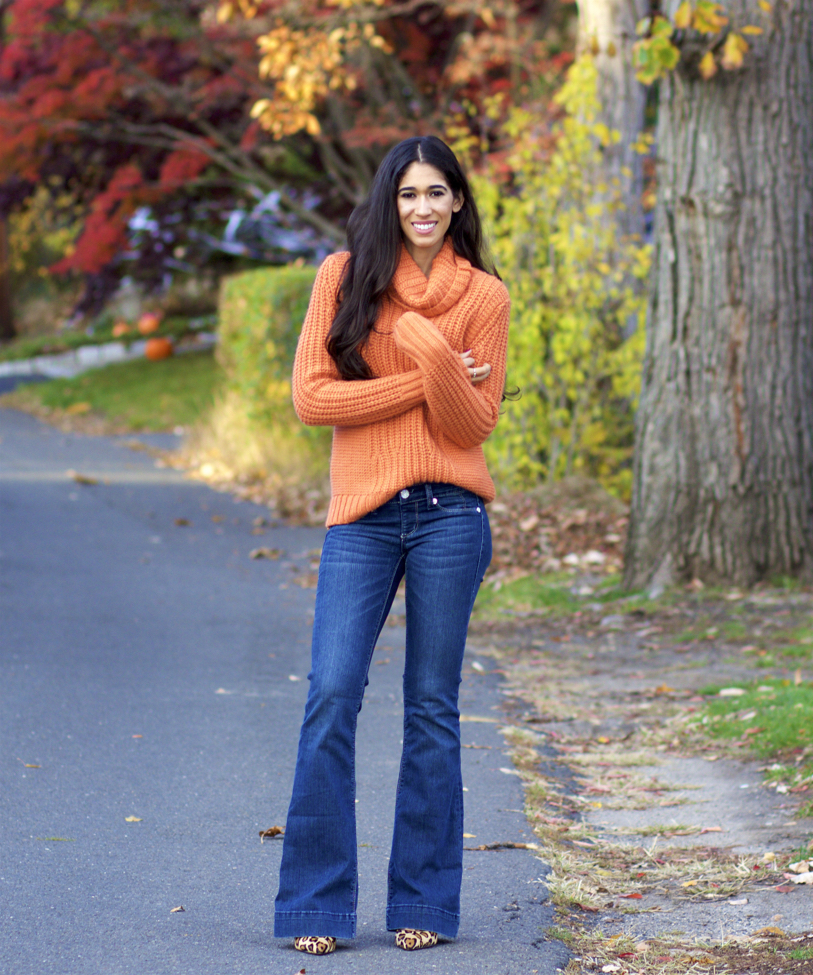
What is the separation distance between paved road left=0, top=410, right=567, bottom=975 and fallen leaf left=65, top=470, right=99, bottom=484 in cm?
271

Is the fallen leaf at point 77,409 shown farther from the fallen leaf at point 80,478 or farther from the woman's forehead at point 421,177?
the woman's forehead at point 421,177

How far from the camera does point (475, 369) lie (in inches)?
125

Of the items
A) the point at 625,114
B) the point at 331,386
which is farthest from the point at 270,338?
the point at 331,386

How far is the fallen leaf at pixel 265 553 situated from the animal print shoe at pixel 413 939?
6.02m

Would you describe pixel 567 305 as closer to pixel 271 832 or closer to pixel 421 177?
pixel 271 832

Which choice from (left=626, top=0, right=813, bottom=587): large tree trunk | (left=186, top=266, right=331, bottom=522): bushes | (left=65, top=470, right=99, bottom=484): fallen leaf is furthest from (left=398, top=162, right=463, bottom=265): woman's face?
(left=65, top=470, right=99, bottom=484): fallen leaf

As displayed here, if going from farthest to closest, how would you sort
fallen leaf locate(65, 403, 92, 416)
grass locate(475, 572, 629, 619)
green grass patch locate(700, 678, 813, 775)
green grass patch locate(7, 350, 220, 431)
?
fallen leaf locate(65, 403, 92, 416) < green grass patch locate(7, 350, 220, 431) < grass locate(475, 572, 629, 619) < green grass patch locate(700, 678, 813, 775)

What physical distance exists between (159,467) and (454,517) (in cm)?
1050

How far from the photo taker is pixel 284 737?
510cm

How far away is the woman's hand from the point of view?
10.4 feet

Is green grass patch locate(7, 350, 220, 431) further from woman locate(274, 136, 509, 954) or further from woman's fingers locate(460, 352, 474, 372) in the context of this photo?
woman's fingers locate(460, 352, 474, 372)

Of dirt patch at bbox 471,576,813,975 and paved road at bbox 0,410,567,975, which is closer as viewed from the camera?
paved road at bbox 0,410,567,975

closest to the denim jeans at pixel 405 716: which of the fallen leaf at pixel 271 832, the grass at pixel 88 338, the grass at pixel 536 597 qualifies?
the fallen leaf at pixel 271 832

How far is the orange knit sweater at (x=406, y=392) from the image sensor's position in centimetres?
312
